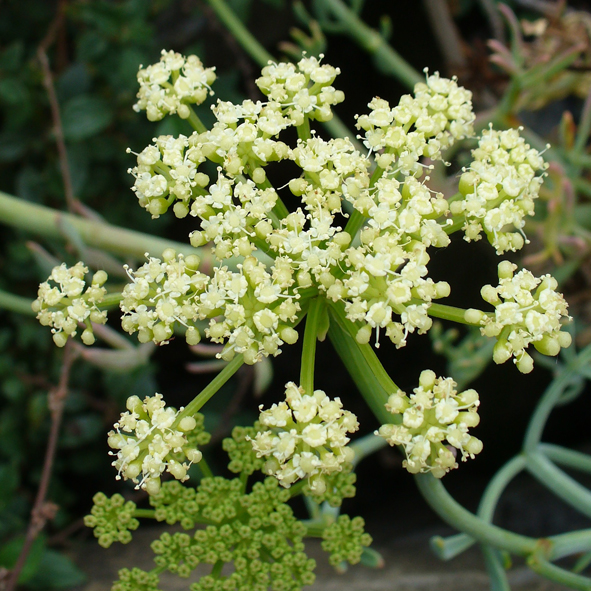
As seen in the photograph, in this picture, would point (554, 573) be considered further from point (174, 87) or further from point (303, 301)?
point (174, 87)

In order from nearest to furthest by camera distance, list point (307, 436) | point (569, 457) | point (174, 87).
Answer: point (307, 436) < point (174, 87) < point (569, 457)

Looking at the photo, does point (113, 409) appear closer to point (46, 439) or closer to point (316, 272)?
point (46, 439)

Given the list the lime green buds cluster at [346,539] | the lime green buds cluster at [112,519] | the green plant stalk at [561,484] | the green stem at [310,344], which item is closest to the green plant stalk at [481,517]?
the green plant stalk at [561,484]

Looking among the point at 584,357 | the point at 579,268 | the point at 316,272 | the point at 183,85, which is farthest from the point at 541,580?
the point at 183,85

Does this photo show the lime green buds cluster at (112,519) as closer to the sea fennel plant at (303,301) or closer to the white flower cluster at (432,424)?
the sea fennel plant at (303,301)

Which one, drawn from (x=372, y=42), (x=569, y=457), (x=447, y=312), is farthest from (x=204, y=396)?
(x=372, y=42)

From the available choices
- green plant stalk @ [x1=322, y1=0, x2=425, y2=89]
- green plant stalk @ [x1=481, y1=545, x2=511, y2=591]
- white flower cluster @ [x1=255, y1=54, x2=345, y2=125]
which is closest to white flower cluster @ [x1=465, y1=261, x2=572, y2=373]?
white flower cluster @ [x1=255, y1=54, x2=345, y2=125]
